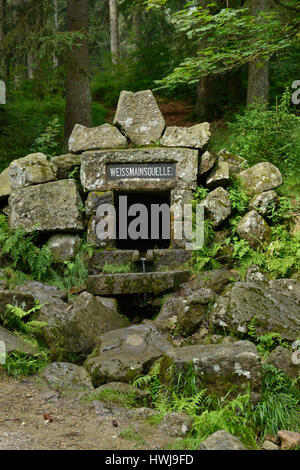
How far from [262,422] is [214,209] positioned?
4.11m

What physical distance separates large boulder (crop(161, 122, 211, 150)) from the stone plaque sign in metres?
0.42

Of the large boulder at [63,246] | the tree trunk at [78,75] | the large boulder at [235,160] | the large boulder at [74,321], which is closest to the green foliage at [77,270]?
the large boulder at [63,246]

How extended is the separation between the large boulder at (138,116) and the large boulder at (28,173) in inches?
63.5

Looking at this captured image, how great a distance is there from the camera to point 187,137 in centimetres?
766

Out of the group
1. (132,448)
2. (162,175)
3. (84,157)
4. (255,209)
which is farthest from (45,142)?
(132,448)

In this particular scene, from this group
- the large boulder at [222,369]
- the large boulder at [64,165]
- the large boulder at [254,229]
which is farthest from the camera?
the large boulder at [64,165]

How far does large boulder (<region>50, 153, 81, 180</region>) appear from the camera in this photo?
7979 millimetres

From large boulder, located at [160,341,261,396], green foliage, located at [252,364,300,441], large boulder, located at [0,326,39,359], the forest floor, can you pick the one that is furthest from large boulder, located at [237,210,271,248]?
the forest floor

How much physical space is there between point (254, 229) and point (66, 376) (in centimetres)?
390

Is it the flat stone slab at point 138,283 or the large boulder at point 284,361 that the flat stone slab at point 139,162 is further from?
the large boulder at point 284,361

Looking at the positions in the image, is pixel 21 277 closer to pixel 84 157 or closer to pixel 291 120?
pixel 84 157

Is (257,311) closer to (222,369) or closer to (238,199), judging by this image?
(222,369)

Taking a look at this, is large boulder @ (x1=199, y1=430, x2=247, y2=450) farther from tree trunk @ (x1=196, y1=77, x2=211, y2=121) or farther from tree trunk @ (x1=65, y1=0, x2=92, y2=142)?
tree trunk @ (x1=196, y1=77, x2=211, y2=121)

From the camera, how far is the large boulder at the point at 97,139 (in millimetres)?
7766
